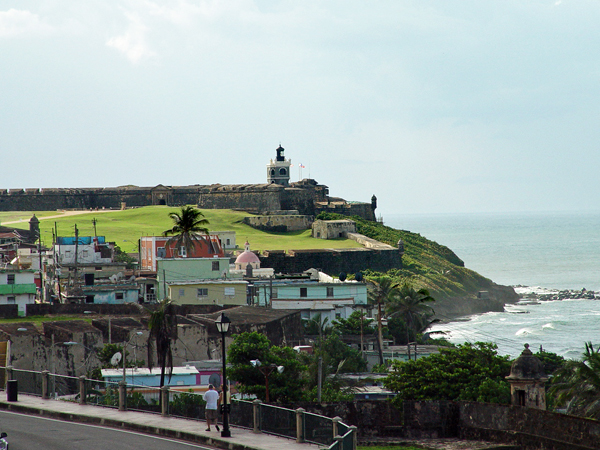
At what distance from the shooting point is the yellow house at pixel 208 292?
5209 centimetres

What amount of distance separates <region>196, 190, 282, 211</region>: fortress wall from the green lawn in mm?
3988

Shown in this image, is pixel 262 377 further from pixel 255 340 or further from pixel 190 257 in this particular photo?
pixel 190 257

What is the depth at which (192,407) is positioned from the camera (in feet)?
68.2

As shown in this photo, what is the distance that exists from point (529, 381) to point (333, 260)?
2529 inches

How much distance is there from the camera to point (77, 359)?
35.6m

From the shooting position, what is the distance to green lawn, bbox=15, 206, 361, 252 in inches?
3565

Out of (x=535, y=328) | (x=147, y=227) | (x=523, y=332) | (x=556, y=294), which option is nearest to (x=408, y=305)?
(x=523, y=332)

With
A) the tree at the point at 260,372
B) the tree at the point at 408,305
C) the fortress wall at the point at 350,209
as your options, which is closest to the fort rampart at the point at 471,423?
the tree at the point at 260,372

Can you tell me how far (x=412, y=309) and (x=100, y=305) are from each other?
16.9 meters

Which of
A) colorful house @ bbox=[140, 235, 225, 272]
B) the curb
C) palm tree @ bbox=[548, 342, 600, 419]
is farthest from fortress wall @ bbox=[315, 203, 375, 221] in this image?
the curb

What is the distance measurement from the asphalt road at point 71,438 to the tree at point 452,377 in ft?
46.8

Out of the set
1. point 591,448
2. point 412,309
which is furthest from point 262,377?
point 412,309

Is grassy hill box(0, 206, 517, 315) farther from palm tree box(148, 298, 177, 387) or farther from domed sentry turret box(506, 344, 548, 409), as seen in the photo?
domed sentry turret box(506, 344, 548, 409)

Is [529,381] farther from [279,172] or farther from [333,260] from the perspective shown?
[279,172]
